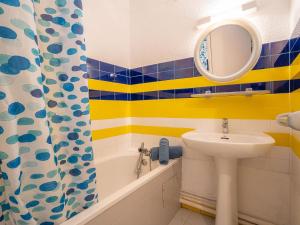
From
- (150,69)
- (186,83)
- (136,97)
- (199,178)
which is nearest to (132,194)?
(199,178)

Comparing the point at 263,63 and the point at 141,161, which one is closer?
the point at 263,63

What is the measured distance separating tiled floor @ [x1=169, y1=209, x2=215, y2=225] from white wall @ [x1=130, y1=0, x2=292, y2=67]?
56.9 inches

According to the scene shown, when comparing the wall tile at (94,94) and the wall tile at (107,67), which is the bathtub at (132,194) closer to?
the wall tile at (94,94)

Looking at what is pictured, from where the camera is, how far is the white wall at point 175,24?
3.59 ft

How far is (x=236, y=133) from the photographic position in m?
1.21

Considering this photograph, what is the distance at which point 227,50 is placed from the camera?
51.3 inches

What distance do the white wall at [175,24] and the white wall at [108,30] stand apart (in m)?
0.10

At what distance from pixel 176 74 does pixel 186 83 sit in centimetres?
14

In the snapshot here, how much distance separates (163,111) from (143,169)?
628 millimetres

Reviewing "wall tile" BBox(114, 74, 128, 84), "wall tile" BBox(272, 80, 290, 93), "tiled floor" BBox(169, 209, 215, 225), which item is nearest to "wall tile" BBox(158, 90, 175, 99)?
"wall tile" BBox(114, 74, 128, 84)

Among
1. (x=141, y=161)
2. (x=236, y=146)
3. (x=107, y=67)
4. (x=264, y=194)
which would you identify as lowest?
(x=264, y=194)

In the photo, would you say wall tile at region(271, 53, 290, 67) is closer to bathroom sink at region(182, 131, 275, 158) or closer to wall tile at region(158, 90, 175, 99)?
bathroom sink at region(182, 131, 275, 158)

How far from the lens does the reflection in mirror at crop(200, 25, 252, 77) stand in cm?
121

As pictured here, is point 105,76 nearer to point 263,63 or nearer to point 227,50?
point 227,50
